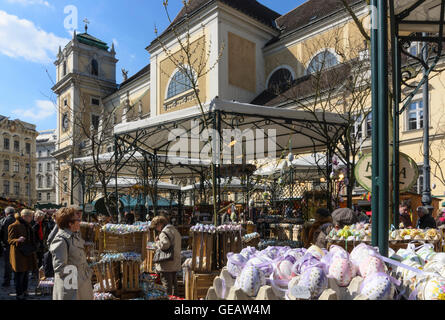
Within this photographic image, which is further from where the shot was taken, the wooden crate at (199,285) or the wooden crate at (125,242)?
the wooden crate at (125,242)

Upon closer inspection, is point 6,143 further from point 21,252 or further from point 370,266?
point 370,266

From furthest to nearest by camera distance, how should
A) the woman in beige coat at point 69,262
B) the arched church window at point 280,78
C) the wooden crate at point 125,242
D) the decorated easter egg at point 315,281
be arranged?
the arched church window at point 280,78 < the wooden crate at point 125,242 < the woman in beige coat at point 69,262 < the decorated easter egg at point 315,281

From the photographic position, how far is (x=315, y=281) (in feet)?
6.97

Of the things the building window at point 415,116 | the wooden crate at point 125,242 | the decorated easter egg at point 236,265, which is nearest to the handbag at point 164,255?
the wooden crate at point 125,242

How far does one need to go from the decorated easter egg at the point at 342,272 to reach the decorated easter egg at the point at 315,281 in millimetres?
143

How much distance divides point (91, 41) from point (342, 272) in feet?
198

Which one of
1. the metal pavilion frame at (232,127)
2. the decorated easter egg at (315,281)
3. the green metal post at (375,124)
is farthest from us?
the metal pavilion frame at (232,127)

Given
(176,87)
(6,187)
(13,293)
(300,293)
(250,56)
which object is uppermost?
(250,56)

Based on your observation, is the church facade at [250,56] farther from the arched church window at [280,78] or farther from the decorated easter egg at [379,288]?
the decorated easter egg at [379,288]

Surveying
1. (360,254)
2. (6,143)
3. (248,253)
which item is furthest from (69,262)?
(6,143)

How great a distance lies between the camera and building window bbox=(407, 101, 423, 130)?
21977 mm

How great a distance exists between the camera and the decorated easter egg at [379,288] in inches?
79.0
